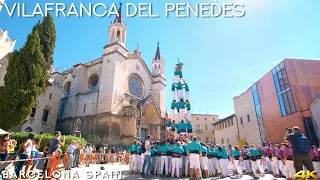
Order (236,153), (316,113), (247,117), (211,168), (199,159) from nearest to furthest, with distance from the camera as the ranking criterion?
1. (199,159)
2. (211,168)
3. (236,153)
4. (316,113)
5. (247,117)

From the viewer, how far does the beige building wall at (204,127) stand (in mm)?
54000

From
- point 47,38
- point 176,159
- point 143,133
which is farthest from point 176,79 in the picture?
point 143,133

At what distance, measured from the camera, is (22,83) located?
57.0ft

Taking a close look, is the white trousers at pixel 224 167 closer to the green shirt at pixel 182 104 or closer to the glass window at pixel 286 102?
the green shirt at pixel 182 104

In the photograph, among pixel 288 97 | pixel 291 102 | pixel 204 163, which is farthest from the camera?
pixel 288 97

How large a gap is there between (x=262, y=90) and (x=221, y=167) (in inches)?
805

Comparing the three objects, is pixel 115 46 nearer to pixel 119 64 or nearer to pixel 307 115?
pixel 119 64

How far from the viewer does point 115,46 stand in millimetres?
27031

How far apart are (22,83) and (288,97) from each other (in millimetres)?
27491

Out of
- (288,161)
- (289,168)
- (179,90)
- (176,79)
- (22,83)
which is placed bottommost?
(289,168)

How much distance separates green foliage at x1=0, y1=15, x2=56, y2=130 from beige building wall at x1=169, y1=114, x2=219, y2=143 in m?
43.2

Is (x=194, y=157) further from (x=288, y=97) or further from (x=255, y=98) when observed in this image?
(x=255, y=98)

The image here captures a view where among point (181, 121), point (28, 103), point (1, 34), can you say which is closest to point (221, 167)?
point (181, 121)

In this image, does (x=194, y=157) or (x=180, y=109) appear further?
(x=180, y=109)
